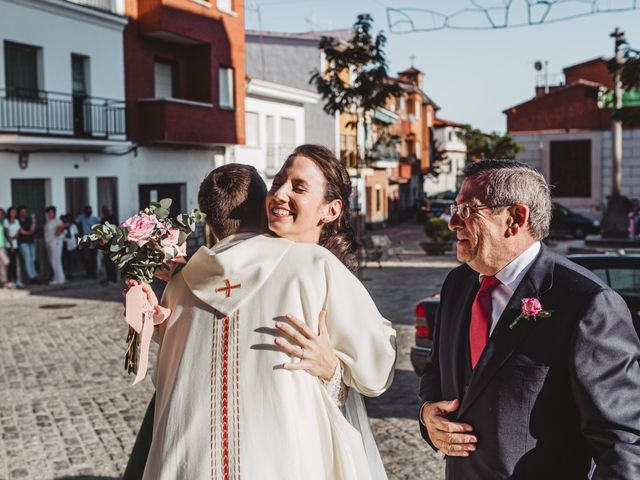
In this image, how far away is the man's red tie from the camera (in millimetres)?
2760

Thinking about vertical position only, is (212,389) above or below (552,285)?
below

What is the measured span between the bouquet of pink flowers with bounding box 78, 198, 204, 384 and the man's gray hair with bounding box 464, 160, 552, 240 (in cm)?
102

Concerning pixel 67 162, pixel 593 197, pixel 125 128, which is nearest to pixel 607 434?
pixel 67 162

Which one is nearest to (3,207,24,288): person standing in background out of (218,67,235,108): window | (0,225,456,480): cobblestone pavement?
(0,225,456,480): cobblestone pavement

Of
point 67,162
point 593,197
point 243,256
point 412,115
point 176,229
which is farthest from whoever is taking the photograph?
point 412,115

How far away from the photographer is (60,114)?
2047 centimetres

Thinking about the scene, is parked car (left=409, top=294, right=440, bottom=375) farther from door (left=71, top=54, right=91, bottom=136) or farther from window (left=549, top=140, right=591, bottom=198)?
window (left=549, top=140, right=591, bottom=198)

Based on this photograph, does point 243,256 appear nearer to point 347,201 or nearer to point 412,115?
point 347,201

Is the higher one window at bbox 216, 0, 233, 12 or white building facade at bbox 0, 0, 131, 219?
window at bbox 216, 0, 233, 12

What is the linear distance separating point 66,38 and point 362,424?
1977 cm

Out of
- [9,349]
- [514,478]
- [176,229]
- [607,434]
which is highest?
[176,229]

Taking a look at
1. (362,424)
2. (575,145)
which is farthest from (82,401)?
(575,145)

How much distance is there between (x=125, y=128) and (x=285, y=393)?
21.3 metres

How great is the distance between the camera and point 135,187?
2341cm
